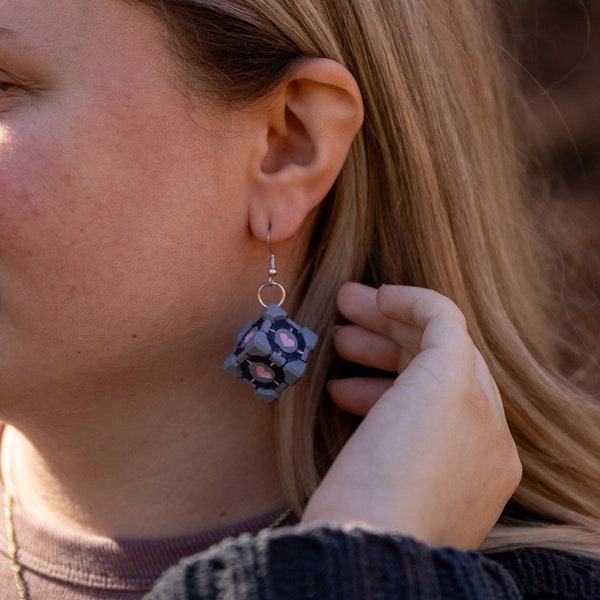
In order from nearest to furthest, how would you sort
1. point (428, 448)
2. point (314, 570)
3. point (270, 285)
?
point (314, 570), point (428, 448), point (270, 285)

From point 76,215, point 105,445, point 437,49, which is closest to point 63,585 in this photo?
point 105,445

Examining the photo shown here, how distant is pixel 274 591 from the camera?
1.36 meters

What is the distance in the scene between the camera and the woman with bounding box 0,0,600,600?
63.7 inches

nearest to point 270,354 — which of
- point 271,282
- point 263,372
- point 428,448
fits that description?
point 263,372

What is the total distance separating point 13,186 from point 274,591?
81cm

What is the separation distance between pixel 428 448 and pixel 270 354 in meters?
0.35

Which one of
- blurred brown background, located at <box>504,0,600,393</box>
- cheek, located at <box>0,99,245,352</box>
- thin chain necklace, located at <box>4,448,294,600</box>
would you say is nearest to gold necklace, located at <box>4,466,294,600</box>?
thin chain necklace, located at <box>4,448,294,600</box>

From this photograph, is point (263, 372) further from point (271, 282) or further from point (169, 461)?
point (169, 461)

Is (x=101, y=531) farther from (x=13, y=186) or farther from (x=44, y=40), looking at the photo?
(x=44, y=40)

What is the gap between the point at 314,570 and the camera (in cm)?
137

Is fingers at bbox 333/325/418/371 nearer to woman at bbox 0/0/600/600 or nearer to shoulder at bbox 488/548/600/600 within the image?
woman at bbox 0/0/600/600

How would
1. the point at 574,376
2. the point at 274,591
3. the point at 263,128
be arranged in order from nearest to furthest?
the point at 274,591, the point at 263,128, the point at 574,376

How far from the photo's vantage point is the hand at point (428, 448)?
1.50 meters

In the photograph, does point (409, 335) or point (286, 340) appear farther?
point (409, 335)
